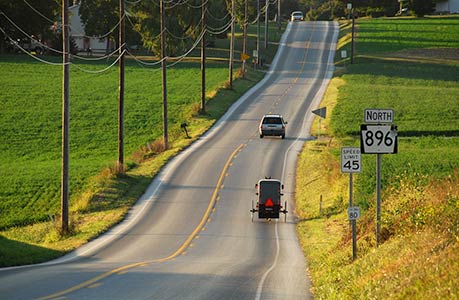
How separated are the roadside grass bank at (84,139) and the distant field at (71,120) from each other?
0.06 metres

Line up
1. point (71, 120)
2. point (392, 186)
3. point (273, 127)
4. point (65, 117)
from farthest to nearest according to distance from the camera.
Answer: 1. point (71, 120)
2. point (273, 127)
3. point (392, 186)
4. point (65, 117)

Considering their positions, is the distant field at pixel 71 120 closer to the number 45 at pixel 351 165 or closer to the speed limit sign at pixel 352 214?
the number 45 at pixel 351 165

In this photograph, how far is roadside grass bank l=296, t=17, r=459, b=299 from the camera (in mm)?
16109

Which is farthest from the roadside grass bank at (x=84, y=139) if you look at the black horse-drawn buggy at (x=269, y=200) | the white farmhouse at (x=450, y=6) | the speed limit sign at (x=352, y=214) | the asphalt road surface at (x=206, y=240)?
the white farmhouse at (x=450, y=6)

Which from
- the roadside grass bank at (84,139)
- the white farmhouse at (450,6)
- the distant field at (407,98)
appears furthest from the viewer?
the white farmhouse at (450,6)

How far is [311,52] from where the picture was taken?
119 meters

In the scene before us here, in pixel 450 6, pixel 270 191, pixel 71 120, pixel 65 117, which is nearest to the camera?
pixel 65 117

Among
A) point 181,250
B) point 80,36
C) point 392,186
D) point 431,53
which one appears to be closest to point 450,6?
point 431,53

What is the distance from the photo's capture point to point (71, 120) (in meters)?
68.3

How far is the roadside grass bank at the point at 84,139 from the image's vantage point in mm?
38906

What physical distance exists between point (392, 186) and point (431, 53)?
272 feet

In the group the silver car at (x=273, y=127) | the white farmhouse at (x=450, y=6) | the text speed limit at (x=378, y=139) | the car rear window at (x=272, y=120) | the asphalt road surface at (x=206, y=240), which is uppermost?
the white farmhouse at (x=450, y=6)

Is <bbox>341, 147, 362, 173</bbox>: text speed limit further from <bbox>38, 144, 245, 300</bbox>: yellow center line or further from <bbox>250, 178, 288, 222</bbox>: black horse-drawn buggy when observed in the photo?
<bbox>250, 178, 288, 222</bbox>: black horse-drawn buggy

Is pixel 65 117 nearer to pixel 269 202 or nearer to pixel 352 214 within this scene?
pixel 269 202
